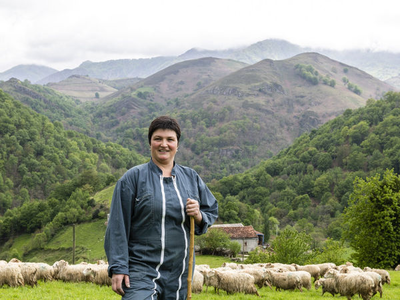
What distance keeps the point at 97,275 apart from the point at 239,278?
6543mm

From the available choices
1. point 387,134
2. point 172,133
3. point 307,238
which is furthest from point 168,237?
point 387,134

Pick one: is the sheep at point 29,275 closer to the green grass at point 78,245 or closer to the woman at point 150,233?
the woman at point 150,233

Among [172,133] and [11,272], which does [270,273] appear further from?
[172,133]

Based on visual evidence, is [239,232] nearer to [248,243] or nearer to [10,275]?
[248,243]

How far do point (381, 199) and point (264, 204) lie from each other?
423 ft

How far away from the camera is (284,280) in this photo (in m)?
19.9

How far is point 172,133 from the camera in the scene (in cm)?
592

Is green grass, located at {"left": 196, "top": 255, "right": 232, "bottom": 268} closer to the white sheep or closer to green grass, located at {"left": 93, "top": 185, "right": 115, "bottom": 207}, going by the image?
green grass, located at {"left": 93, "top": 185, "right": 115, "bottom": 207}

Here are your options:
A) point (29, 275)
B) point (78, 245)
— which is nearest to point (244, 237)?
point (78, 245)

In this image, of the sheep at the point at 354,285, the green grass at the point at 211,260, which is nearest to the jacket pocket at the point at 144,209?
the sheep at the point at 354,285

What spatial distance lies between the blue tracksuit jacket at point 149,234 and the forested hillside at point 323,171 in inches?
4856

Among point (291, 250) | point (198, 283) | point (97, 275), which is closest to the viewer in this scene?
point (198, 283)

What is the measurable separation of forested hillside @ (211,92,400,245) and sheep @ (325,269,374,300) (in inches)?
4376

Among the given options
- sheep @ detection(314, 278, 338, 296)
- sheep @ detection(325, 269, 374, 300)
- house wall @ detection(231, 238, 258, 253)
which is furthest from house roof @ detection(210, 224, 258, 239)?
sheep @ detection(325, 269, 374, 300)
